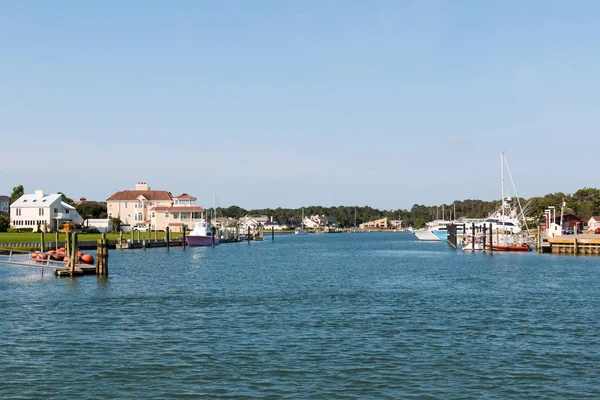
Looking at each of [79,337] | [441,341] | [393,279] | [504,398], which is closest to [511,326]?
[441,341]

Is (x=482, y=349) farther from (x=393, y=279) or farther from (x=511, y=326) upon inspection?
(x=393, y=279)

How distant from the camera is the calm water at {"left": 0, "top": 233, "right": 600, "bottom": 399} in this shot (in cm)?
2216

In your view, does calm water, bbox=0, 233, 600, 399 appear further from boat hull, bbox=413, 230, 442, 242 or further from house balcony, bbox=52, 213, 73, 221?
boat hull, bbox=413, 230, 442, 242

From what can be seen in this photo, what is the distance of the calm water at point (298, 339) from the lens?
22.2m

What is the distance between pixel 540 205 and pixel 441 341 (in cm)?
16281

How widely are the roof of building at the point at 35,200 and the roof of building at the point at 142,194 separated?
25.6m

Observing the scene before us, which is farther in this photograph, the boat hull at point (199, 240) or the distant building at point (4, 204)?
the distant building at point (4, 204)

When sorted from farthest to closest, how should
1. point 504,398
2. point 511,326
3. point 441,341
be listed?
1. point 511,326
2. point 441,341
3. point 504,398

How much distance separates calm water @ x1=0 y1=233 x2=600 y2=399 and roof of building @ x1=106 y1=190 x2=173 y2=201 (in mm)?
117214

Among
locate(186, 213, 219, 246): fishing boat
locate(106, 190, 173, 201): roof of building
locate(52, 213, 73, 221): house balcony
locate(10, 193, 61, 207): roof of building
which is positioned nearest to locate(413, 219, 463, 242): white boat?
Result: locate(186, 213, 219, 246): fishing boat

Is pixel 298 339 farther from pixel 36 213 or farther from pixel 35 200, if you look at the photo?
pixel 35 200

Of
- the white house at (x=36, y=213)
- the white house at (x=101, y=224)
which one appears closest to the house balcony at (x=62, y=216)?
the white house at (x=36, y=213)

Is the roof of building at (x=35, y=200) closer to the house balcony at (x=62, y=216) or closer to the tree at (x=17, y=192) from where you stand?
the house balcony at (x=62, y=216)

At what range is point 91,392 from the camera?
21359mm
